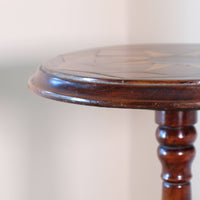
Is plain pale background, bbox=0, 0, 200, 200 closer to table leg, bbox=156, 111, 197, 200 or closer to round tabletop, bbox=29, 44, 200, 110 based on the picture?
round tabletop, bbox=29, 44, 200, 110

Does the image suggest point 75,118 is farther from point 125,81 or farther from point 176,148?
point 125,81

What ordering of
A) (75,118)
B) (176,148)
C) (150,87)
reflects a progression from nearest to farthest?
1. (150,87)
2. (176,148)
3. (75,118)

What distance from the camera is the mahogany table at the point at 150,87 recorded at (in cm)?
51

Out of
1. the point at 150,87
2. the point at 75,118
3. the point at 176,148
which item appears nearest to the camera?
the point at 150,87

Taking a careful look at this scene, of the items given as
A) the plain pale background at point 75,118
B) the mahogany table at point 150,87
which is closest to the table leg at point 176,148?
the mahogany table at point 150,87

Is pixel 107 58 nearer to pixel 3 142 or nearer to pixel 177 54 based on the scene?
pixel 177 54

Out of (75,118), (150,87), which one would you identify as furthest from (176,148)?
(75,118)

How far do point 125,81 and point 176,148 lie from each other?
0.21 metres

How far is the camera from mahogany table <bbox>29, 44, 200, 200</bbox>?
0.51 metres

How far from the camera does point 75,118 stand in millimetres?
1104

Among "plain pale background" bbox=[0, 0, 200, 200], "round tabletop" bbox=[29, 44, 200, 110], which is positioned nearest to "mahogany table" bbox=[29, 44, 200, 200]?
"round tabletop" bbox=[29, 44, 200, 110]

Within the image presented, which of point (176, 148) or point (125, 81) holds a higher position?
point (125, 81)

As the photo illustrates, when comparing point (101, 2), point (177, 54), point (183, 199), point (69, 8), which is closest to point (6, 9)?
point (69, 8)

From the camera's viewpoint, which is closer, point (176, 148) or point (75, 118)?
point (176, 148)
